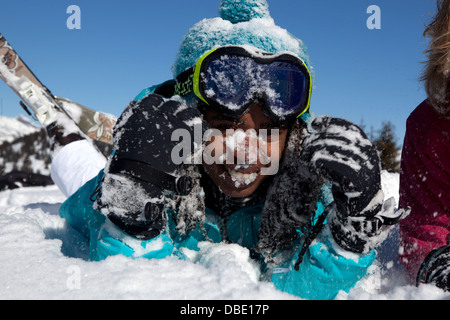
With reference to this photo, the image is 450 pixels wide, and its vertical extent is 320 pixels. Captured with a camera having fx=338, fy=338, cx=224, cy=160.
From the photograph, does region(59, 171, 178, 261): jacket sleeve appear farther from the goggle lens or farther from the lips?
the goggle lens

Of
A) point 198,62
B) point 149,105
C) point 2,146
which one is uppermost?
point 198,62

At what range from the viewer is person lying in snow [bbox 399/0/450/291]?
1.65 metres

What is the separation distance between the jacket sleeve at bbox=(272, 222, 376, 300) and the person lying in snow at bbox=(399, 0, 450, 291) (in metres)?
0.43

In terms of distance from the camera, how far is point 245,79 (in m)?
1.48

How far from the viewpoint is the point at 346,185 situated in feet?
4.00

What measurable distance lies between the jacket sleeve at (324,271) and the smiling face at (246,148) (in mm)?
388

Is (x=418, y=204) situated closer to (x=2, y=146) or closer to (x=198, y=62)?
(x=198, y=62)

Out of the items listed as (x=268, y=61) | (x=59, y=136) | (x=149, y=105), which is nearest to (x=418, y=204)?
(x=268, y=61)

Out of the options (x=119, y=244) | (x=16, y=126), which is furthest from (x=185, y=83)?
(x=16, y=126)

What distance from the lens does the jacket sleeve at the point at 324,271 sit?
1.36 meters

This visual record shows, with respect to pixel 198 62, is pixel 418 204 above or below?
below

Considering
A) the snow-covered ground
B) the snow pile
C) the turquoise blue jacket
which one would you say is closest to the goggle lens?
the turquoise blue jacket

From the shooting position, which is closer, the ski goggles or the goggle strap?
the ski goggles
